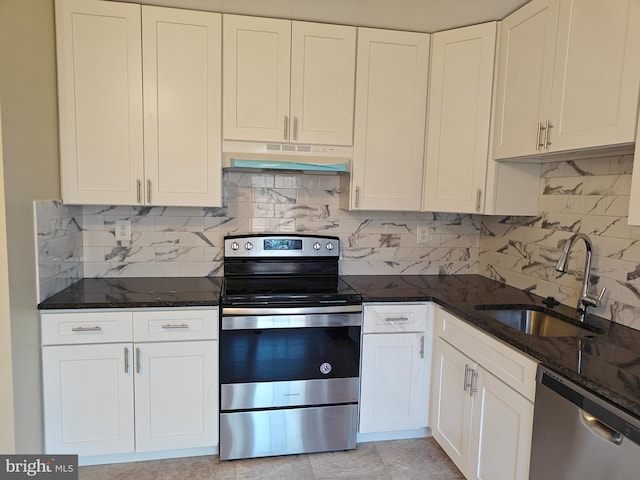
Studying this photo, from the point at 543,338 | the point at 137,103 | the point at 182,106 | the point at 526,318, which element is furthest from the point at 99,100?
the point at 526,318

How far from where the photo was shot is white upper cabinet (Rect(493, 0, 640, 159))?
148 centimetres

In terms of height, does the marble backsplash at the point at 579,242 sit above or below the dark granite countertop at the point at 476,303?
above

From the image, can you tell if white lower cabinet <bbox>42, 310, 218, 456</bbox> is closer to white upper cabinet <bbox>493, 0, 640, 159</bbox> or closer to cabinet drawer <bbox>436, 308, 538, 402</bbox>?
cabinet drawer <bbox>436, 308, 538, 402</bbox>

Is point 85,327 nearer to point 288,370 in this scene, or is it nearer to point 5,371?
point 5,371

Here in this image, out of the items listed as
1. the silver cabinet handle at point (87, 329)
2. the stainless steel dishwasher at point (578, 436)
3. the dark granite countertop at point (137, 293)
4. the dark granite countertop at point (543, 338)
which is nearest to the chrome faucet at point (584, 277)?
the dark granite countertop at point (543, 338)

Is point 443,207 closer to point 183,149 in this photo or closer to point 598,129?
point 598,129

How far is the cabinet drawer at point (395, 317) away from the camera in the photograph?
7.34 feet

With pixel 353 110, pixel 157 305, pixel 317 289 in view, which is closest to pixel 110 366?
pixel 157 305

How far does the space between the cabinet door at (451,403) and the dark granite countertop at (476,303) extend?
25 cm

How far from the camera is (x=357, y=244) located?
280cm

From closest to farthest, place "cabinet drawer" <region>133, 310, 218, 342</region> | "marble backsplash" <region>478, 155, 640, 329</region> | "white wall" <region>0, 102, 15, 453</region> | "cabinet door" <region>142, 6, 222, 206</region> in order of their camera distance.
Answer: "white wall" <region>0, 102, 15, 453</region>, "marble backsplash" <region>478, 155, 640, 329</region>, "cabinet drawer" <region>133, 310, 218, 342</region>, "cabinet door" <region>142, 6, 222, 206</region>

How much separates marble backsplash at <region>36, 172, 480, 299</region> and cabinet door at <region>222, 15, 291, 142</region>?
40cm

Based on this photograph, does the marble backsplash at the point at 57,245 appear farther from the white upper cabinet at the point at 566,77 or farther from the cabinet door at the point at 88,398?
the white upper cabinet at the point at 566,77

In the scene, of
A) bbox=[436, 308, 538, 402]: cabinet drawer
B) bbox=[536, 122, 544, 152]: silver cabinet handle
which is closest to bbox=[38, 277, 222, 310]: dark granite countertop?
bbox=[436, 308, 538, 402]: cabinet drawer
